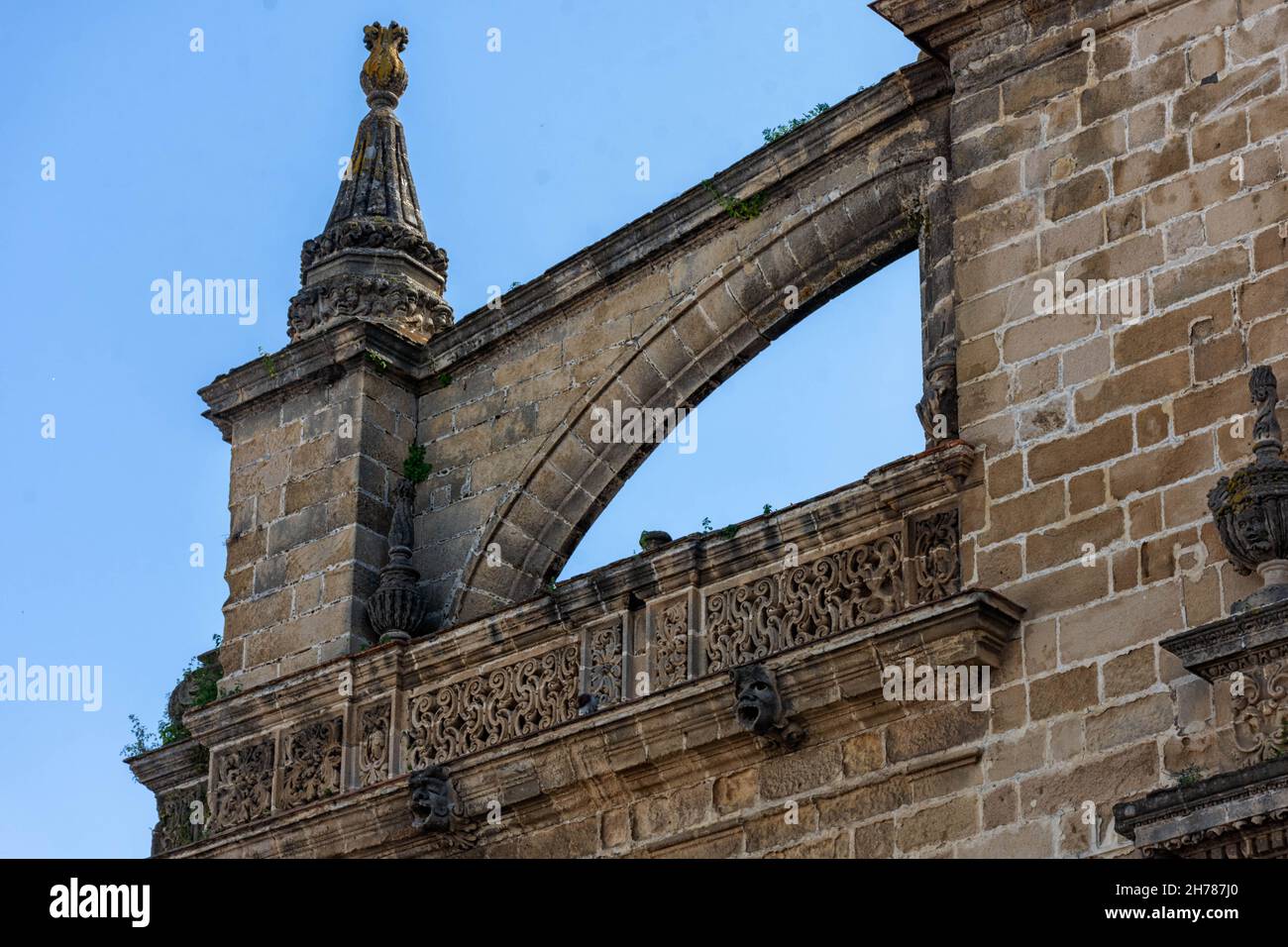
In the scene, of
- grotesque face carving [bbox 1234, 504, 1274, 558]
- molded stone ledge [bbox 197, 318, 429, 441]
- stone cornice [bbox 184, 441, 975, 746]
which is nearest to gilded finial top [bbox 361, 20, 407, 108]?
molded stone ledge [bbox 197, 318, 429, 441]

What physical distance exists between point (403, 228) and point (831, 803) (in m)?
5.45

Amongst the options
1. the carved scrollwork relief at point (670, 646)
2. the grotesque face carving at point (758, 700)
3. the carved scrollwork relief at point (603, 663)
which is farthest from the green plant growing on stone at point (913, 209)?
the grotesque face carving at point (758, 700)

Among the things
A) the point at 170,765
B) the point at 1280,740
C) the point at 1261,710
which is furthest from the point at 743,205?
the point at 1280,740

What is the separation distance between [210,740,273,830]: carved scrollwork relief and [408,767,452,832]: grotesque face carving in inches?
52.8

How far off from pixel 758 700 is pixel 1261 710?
268 cm

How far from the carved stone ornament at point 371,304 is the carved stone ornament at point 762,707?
4.20 metres

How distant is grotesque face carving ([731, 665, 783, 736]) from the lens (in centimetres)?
1672

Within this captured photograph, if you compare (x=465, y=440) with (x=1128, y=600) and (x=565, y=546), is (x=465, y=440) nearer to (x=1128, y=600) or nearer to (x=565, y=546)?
(x=565, y=546)

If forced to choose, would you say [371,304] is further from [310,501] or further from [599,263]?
[599,263]

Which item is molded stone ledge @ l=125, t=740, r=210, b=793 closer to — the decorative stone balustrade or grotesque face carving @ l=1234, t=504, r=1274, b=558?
the decorative stone balustrade

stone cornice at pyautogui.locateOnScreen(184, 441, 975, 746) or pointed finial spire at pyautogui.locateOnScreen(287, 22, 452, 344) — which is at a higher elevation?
pointed finial spire at pyautogui.locateOnScreen(287, 22, 452, 344)

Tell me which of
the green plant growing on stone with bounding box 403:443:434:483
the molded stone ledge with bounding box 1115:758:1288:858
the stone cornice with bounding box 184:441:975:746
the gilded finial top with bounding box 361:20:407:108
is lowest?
the molded stone ledge with bounding box 1115:758:1288:858
